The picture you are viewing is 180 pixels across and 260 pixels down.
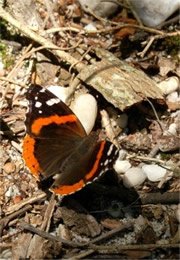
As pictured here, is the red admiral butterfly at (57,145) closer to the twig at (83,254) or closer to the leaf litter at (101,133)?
the leaf litter at (101,133)

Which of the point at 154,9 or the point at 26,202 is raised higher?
the point at 154,9

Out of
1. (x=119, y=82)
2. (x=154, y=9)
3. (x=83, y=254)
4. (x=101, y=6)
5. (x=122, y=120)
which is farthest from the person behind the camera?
(x=101, y=6)

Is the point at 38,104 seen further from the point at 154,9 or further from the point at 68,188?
the point at 154,9

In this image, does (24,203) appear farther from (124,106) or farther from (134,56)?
(134,56)

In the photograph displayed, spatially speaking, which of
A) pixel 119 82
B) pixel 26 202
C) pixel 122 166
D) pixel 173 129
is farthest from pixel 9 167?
pixel 173 129

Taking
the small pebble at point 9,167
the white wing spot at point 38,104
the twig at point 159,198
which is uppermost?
the white wing spot at point 38,104

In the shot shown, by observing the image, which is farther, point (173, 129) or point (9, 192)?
point (173, 129)

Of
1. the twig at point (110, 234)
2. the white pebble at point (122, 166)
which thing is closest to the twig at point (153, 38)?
the white pebble at point (122, 166)
